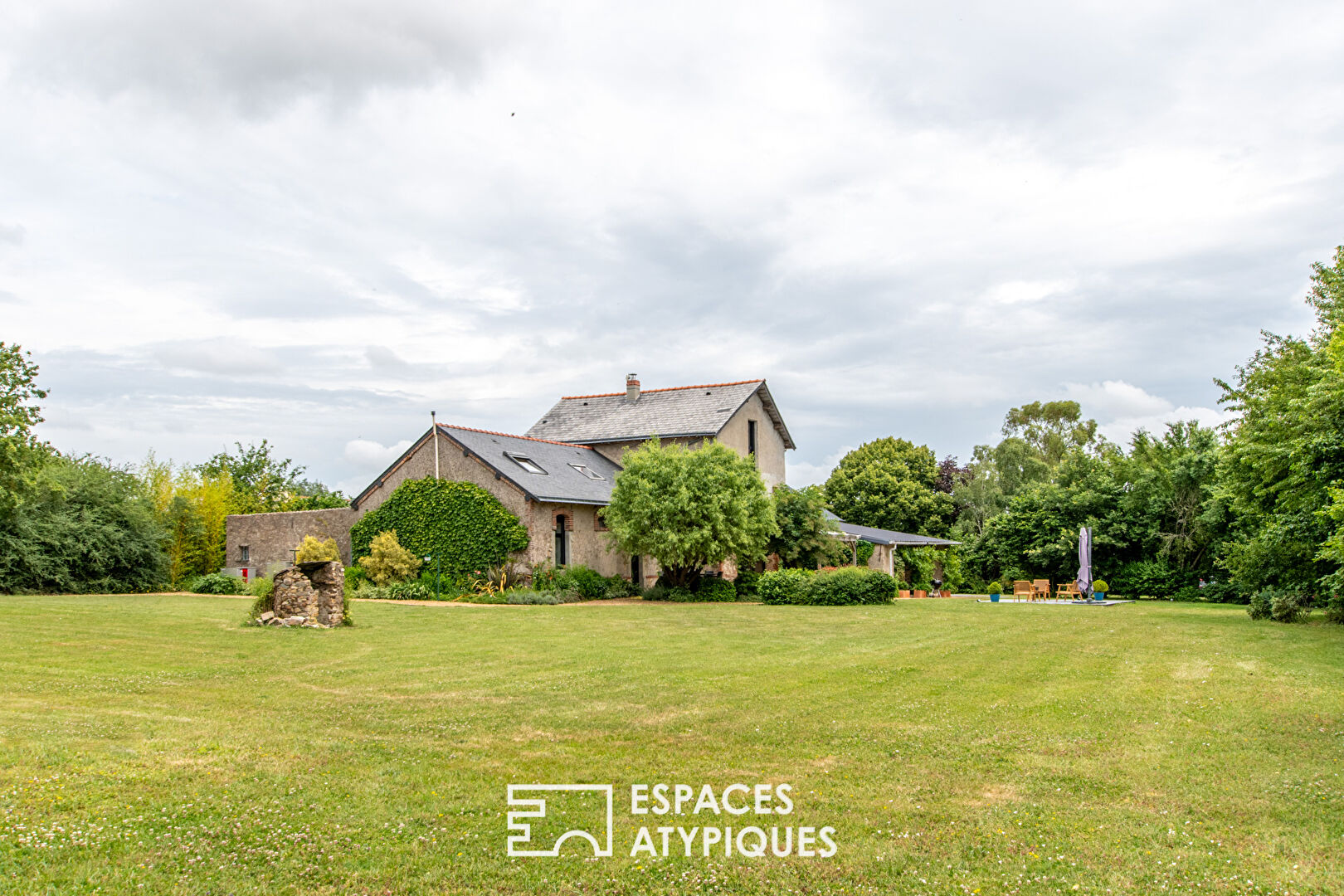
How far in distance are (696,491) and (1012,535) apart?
19625mm

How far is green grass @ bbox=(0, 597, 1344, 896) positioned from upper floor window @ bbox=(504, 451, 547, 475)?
1638cm

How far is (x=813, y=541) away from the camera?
101ft

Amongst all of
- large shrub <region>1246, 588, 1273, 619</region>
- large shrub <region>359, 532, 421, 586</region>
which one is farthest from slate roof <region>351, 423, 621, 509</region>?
large shrub <region>1246, 588, 1273, 619</region>

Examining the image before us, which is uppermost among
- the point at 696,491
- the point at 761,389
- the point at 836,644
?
the point at 761,389

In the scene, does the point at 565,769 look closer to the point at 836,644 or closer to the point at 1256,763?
the point at 1256,763

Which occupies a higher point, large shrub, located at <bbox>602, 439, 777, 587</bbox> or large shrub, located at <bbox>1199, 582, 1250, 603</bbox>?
large shrub, located at <bbox>602, 439, 777, 587</bbox>

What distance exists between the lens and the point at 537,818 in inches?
226

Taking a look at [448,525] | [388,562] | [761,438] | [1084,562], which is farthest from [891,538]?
[388,562]

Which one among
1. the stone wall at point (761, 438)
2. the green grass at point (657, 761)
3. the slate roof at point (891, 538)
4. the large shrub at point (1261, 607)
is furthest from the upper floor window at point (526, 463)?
the large shrub at point (1261, 607)

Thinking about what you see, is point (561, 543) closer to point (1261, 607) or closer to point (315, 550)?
point (315, 550)

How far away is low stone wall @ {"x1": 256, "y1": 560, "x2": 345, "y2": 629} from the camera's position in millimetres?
17672

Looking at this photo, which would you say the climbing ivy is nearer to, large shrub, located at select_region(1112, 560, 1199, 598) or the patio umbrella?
the patio umbrella

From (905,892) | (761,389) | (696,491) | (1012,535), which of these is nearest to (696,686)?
(905,892)

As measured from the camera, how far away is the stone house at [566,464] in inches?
1160
